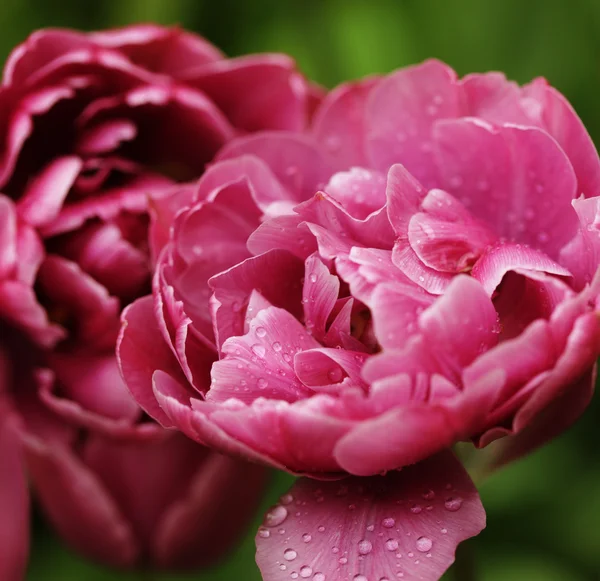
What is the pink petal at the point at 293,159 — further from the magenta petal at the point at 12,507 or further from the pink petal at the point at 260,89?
the magenta petal at the point at 12,507

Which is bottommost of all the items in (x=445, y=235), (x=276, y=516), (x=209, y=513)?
(x=209, y=513)

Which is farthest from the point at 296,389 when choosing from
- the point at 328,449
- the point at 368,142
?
the point at 368,142

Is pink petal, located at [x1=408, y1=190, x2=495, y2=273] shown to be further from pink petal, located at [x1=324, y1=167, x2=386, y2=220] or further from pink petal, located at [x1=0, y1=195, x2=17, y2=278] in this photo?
pink petal, located at [x1=0, y1=195, x2=17, y2=278]

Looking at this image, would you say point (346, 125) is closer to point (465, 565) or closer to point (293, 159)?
point (293, 159)

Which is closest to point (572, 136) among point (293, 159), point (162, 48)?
point (293, 159)

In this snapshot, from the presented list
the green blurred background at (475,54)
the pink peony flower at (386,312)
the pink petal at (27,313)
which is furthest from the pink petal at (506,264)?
the green blurred background at (475,54)

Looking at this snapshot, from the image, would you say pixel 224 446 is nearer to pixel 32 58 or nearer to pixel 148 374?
pixel 148 374
